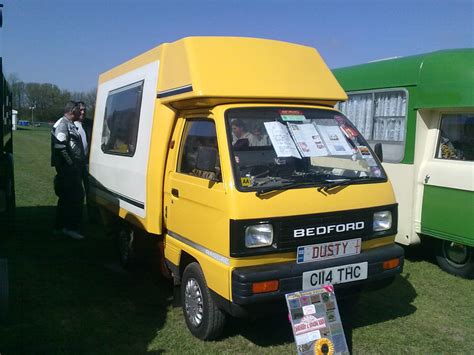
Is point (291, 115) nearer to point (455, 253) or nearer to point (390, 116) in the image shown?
point (390, 116)

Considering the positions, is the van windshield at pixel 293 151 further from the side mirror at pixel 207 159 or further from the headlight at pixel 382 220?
the headlight at pixel 382 220

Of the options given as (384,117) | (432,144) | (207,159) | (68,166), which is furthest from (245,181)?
(68,166)

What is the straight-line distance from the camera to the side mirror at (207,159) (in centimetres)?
384

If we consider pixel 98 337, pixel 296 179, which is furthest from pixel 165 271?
pixel 296 179

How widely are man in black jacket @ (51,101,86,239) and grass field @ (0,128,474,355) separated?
0.85 meters

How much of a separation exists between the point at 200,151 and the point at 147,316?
5.94 ft

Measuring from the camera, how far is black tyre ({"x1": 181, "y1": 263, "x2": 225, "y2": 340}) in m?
3.84

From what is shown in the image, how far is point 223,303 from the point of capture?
359cm

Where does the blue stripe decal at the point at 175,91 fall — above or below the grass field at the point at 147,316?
above

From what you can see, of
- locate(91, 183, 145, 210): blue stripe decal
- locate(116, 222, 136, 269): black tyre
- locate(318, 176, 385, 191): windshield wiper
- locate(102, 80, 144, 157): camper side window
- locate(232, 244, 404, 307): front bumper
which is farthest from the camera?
locate(116, 222, 136, 269): black tyre

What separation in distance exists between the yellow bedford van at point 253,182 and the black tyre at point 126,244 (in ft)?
3.25

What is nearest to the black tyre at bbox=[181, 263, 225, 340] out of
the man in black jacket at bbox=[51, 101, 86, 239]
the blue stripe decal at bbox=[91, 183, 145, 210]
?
the blue stripe decal at bbox=[91, 183, 145, 210]

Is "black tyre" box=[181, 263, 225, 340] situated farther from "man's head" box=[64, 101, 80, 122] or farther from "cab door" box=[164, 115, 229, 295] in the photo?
"man's head" box=[64, 101, 80, 122]

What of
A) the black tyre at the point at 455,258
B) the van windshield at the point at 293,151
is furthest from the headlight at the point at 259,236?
the black tyre at the point at 455,258
